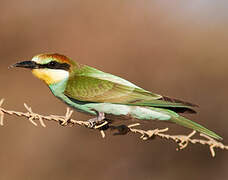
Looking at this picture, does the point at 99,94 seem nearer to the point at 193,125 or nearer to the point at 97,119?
the point at 97,119

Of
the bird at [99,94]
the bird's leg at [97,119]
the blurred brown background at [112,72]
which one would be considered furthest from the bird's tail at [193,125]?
the blurred brown background at [112,72]

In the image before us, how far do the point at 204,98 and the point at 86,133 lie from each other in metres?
2.24

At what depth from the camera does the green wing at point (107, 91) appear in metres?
3.38

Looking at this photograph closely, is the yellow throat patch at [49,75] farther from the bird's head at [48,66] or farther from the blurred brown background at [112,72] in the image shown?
the blurred brown background at [112,72]

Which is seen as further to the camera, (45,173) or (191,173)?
(191,173)

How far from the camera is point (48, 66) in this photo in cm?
367

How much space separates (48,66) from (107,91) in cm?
45

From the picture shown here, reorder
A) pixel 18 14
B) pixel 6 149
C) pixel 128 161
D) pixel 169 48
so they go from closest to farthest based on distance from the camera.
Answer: pixel 6 149, pixel 128 161, pixel 18 14, pixel 169 48

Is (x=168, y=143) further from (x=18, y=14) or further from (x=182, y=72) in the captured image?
(x=18, y=14)

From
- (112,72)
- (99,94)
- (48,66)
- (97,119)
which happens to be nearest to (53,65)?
(48,66)

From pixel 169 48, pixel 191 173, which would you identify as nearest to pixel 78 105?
pixel 191 173

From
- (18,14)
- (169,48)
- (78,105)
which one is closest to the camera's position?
(78,105)

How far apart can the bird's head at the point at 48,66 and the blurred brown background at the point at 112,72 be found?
3.16m

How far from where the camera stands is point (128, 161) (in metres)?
7.39
